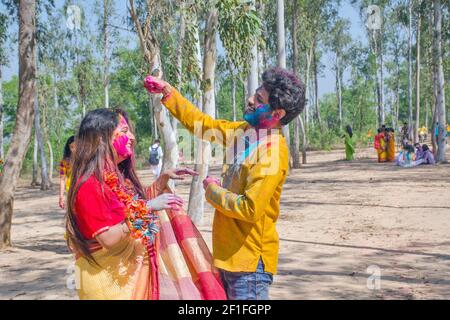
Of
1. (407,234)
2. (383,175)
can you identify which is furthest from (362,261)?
(383,175)

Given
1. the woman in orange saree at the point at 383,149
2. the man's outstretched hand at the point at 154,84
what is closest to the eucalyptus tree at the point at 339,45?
the woman in orange saree at the point at 383,149

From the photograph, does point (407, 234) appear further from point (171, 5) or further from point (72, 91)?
point (72, 91)

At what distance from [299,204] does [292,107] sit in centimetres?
1109

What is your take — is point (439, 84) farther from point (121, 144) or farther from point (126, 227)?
point (126, 227)

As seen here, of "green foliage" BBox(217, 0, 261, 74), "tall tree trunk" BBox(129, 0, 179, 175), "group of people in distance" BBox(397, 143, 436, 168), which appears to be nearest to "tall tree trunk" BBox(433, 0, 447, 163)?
"group of people in distance" BBox(397, 143, 436, 168)

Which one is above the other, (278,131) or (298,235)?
(278,131)

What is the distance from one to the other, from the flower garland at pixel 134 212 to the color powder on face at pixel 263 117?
2.19 ft

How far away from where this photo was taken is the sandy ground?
625cm

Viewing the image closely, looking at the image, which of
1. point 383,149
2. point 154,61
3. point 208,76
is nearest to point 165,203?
point 154,61

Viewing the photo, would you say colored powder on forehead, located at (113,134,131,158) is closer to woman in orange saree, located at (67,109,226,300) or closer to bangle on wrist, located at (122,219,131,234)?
woman in orange saree, located at (67,109,226,300)

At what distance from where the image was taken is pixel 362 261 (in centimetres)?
746

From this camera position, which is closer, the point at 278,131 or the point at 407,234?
the point at 278,131

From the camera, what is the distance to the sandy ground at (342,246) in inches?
246

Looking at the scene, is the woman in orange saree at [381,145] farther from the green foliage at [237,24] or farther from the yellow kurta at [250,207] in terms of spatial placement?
the yellow kurta at [250,207]
